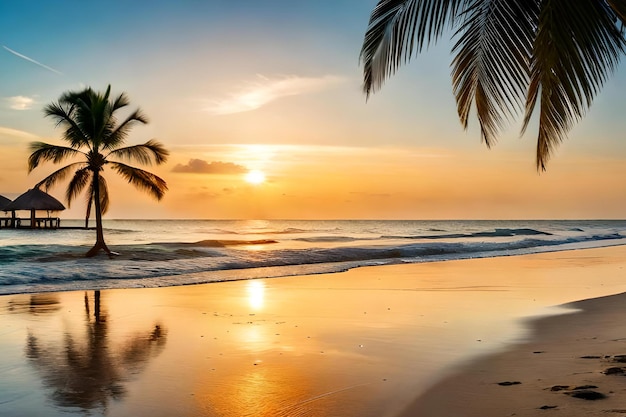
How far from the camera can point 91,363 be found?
6711 mm

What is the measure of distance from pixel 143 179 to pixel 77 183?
93.5 inches

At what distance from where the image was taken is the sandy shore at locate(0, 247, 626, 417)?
17.1ft

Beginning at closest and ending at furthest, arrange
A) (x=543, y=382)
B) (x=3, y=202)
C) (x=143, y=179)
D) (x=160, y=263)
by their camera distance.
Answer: (x=543, y=382)
(x=160, y=263)
(x=143, y=179)
(x=3, y=202)

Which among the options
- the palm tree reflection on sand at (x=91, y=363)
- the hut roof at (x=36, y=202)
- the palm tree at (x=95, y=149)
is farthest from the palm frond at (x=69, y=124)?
the hut roof at (x=36, y=202)

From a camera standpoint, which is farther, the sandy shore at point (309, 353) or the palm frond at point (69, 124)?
the palm frond at point (69, 124)

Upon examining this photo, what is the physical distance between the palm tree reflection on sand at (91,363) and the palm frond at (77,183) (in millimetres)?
14464

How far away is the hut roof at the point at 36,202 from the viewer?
4866 centimetres

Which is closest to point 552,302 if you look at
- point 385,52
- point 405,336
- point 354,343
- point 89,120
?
point 405,336

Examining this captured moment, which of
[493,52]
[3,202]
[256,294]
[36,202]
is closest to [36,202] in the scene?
[36,202]

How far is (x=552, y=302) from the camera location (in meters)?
12.0

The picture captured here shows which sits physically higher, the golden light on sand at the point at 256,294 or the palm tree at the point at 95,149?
the palm tree at the point at 95,149

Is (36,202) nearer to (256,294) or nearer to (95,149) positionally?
(95,149)

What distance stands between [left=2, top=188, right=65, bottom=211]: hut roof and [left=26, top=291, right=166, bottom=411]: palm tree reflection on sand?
43.6 meters

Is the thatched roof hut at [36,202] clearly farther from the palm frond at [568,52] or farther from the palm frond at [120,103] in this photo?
the palm frond at [568,52]
